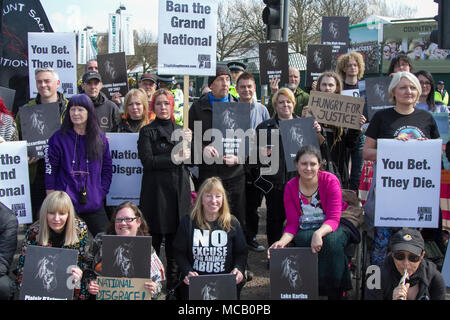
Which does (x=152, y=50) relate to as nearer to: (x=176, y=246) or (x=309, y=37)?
(x=309, y=37)

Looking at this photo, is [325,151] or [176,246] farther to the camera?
[325,151]

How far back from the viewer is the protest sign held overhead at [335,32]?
7.86 meters

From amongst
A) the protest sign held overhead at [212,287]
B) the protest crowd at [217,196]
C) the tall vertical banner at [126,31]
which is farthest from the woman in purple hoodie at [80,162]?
the tall vertical banner at [126,31]

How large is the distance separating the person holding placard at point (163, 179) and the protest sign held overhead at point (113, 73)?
8.99 feet

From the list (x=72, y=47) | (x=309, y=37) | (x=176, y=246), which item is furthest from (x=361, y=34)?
(x=176, y=246)

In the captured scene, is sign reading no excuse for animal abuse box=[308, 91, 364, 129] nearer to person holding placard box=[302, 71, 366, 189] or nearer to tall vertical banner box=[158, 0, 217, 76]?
person holding placard box=[302, 71, 366, 189]

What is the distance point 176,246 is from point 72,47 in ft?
10.7

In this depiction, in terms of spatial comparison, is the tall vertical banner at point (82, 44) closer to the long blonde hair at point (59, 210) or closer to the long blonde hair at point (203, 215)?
the long blonde hair at point (59, 210)

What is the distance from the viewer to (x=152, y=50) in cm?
4512

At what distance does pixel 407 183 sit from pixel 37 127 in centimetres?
358

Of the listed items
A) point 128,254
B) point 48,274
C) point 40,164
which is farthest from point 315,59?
point 48,274

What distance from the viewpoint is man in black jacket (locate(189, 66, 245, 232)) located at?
15.6 ft

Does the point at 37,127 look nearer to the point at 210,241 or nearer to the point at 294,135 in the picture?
the point at 210,241

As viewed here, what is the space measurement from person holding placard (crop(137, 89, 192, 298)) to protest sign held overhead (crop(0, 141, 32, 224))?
1.10m
